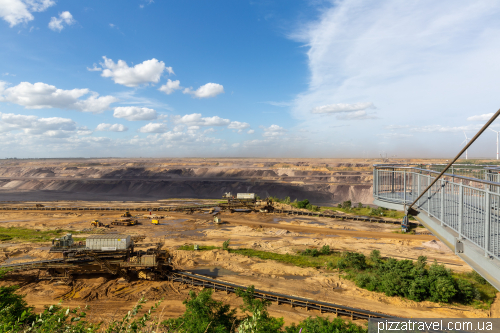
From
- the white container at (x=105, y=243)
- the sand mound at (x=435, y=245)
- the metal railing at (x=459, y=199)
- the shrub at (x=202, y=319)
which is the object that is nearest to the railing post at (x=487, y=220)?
the metal railing at (x=459, y=199)

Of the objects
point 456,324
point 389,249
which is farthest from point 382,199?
point 389,249

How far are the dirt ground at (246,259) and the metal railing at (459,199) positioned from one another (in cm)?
1100

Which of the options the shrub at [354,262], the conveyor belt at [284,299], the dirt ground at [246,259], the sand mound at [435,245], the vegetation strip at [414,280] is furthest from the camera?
the sand mound at [435,245]

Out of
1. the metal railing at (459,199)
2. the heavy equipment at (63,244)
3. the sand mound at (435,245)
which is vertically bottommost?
the sand mound at (435,245)

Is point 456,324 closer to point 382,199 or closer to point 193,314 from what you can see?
point 382,199

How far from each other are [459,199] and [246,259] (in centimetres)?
2429

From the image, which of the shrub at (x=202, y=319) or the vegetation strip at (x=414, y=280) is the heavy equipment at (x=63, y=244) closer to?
the shrub at (x=202, y=319)

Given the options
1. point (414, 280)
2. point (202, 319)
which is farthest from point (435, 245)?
point (202, 319)

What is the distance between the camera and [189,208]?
6047 cm

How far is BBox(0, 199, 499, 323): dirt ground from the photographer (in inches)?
746

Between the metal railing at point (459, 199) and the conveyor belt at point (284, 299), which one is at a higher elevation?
the metal railing at point (459, 199)

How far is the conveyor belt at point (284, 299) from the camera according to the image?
56.5 feet

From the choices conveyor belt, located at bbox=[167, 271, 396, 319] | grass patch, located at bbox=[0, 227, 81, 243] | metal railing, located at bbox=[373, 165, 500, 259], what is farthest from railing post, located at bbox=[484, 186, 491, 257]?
grass patch, located at bbox=[0, 227, 81, 243]

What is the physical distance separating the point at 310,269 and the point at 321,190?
259 feet
